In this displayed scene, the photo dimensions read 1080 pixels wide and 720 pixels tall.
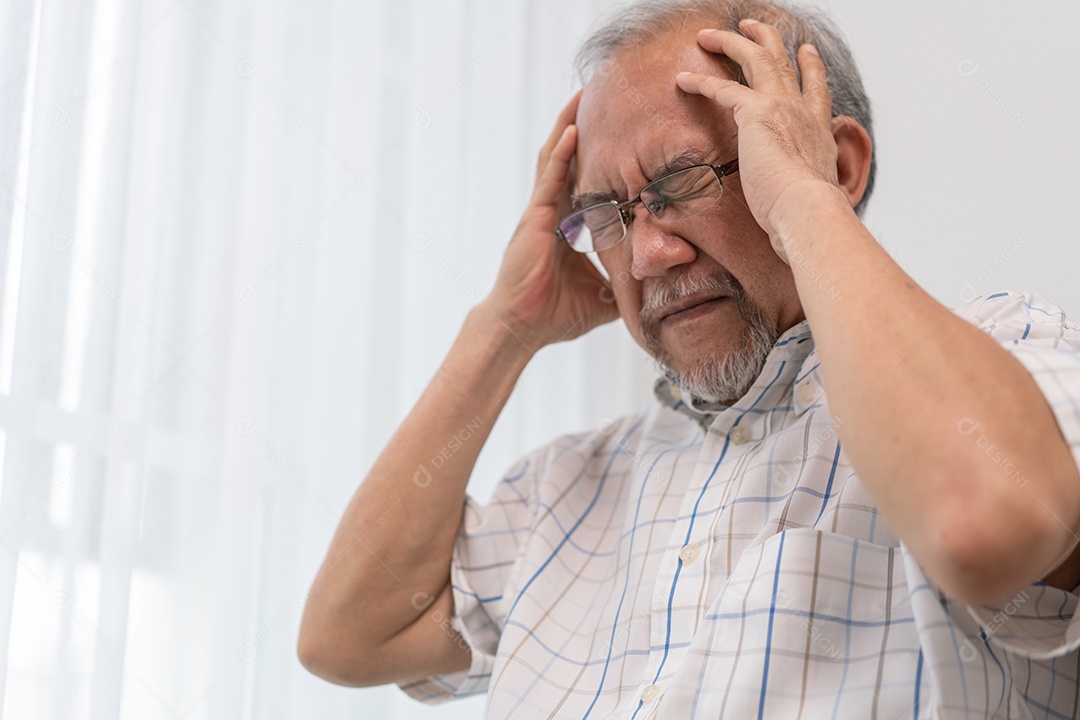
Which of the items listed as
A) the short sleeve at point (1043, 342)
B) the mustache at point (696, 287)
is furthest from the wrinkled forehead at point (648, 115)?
the short sleeve at point (1043, 342)

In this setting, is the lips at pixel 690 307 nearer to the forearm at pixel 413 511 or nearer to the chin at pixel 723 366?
the chin at pixel 723 366

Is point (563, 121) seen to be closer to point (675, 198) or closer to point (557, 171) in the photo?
point (557, 171)

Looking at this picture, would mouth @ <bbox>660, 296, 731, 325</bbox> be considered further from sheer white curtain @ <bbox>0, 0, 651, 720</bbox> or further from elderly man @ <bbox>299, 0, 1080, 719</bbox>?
sheer white curtain @ <bbox>0, 0, 651, 720</bbox>

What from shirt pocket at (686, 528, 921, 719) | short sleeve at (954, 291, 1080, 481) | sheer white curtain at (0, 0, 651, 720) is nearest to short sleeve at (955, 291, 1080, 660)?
short sleeve at (954, 291, 1080, 481)

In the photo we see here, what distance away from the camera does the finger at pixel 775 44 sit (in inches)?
45.9

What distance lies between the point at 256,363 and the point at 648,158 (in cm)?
72

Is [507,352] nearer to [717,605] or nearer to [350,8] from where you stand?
[717,605]

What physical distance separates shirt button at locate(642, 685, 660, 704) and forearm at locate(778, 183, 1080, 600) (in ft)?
1.24

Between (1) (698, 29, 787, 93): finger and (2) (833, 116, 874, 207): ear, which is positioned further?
(2) (833, 116, 874, 207): ear

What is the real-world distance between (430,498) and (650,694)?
48 cm

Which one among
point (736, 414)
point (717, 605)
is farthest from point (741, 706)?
point (736, 414)

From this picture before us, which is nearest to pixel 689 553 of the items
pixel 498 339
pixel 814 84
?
pixel 498 339

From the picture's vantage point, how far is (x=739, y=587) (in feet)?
3.31

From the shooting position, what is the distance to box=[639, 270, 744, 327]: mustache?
1214mm
